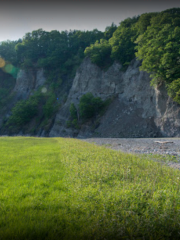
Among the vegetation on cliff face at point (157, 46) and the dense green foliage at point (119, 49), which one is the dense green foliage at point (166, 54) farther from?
the dense green foliage at point (119, 49)

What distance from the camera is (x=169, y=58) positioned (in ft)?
88.4

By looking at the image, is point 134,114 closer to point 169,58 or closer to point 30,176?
point 169,58

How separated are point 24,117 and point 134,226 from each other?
61.0 metres

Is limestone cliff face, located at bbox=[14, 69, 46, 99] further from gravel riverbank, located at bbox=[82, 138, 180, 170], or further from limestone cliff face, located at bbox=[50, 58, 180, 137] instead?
gravel riverbank, located at bbox=[82, 138, 180, 170]

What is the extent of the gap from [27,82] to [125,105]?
48.5 metres

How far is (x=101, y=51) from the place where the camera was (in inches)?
2015

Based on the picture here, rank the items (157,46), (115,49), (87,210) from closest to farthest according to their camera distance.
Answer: (87,210) → (157,46) → (115,49)

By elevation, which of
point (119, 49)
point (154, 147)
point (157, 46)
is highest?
point (119, 49)

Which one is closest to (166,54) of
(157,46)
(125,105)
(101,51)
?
(157,46)

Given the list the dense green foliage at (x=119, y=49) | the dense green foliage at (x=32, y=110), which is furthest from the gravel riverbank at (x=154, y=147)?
the dense green foliage at (x=32, y=110)

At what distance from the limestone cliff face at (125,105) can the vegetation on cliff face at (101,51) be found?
2.97 m

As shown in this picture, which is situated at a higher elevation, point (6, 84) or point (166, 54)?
point (166, 54)

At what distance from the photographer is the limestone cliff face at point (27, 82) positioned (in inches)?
2742

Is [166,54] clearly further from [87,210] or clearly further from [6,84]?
[6,84]
